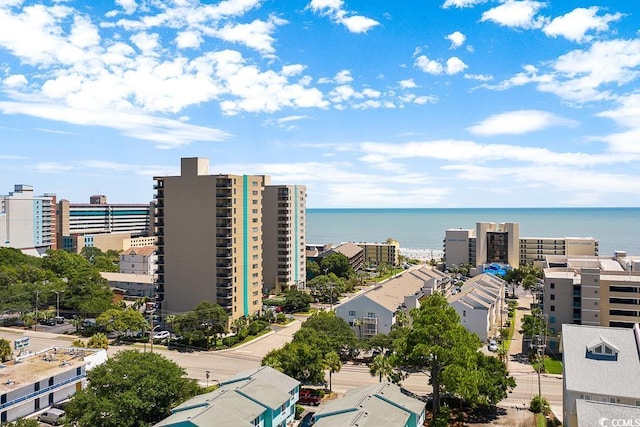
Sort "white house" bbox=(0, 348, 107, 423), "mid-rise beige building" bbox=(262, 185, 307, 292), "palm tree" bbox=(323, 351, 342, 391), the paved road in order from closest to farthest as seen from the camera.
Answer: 1. "white house" bbox=(0, 348, 107, 423)
2. the paved road
3. "palm tree" bbox=(323, 351, 342, 391)
4. "mid-rise beige building" bbox=(262, 185, 307, 292)

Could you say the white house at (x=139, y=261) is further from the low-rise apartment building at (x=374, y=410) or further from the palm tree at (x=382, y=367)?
the low-rise apartment building at (x=374, y=410)

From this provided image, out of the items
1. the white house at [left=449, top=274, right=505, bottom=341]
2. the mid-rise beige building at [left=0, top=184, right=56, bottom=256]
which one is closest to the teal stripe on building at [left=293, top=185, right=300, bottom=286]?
the white house at [left=449, top=274, right=505, bottom=341]

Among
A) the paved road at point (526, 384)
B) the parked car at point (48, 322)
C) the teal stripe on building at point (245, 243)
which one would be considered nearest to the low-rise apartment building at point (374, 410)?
the paved road at point (526, 384)

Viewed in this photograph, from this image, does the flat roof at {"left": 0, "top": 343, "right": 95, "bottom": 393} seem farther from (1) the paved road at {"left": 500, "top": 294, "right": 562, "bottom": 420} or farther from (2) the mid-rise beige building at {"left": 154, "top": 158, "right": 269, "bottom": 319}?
(1) the paved road at {"left": 500, "top": 294, "right": 562, "bottom": 420}

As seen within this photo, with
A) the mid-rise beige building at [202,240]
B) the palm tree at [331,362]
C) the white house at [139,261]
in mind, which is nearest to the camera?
the palm tree at [331,362]

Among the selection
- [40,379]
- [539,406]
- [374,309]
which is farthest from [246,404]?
[374,309]

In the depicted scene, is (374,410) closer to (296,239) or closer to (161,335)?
(161,335)
